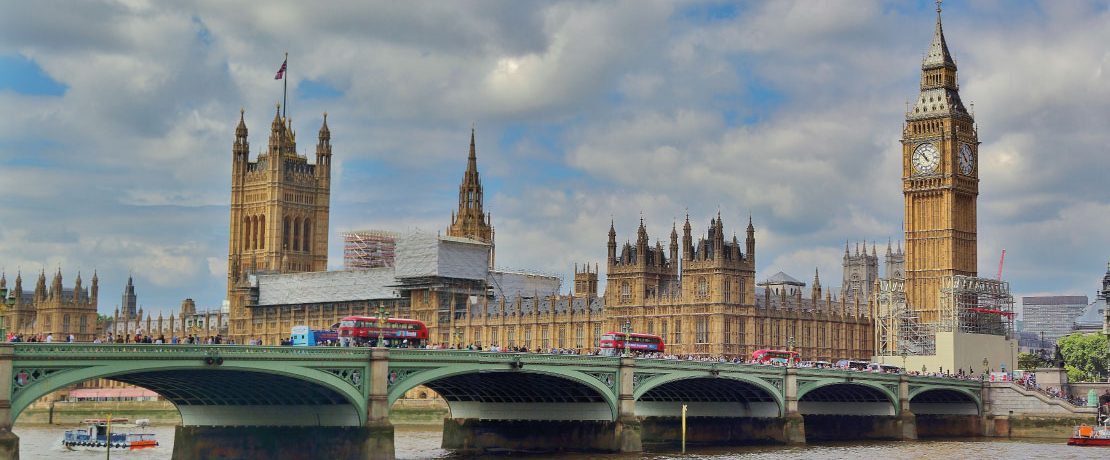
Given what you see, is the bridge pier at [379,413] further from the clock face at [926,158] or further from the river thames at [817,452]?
the clock face at [926,158]

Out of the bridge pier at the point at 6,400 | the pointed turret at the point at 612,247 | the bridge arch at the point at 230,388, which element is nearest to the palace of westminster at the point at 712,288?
the pointed turret at the point at 612,247

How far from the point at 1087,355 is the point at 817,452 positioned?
246 feet

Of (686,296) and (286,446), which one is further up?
(686,296)

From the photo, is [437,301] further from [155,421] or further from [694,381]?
[694,381]

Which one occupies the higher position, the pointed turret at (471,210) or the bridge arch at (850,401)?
the pointed turret at (471,210)

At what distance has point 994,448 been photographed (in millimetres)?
97938

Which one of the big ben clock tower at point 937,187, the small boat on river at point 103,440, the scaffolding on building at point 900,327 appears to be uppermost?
the big ben clock tower at point 937,187

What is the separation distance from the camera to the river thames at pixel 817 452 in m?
86.6

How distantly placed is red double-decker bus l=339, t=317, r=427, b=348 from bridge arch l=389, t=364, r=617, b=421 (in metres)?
3.66

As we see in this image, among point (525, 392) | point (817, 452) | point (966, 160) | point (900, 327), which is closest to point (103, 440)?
point (525, 392)

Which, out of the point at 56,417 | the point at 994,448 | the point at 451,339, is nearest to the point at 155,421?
the point at 56,417

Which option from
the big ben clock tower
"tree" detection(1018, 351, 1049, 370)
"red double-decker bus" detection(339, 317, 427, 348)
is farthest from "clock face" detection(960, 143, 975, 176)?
"red double-decker bus" detection(339, 317, 427, 348)

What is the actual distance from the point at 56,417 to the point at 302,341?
263 feet

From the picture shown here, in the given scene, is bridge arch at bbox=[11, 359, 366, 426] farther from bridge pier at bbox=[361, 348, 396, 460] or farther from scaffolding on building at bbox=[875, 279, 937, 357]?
scaffolding on building at bbox=[875, 279, 937, 357]
